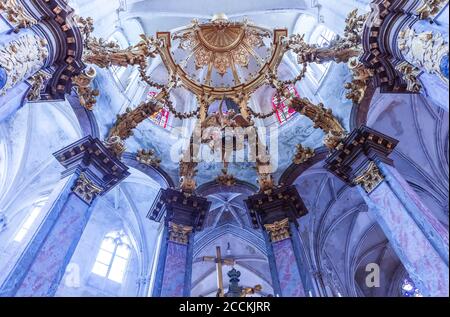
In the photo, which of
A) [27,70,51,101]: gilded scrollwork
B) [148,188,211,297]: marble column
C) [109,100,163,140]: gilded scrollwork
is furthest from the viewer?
[109,100,163,140]: gilded scrollwork

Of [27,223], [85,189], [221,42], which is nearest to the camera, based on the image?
[85,189]

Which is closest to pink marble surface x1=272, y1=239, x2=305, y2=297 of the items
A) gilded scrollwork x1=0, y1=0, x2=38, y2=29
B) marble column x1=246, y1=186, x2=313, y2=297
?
marble column x1=246, y1=186, x2=313, y2=297

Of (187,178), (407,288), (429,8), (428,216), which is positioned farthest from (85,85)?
(407,288)

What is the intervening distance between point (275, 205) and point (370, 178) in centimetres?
298

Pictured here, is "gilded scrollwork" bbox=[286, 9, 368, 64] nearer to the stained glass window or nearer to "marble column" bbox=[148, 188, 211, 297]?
"marble column" bbox=[148, 188, 211, 297]

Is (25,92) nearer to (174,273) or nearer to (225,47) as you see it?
(174,273)

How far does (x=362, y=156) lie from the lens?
9.06 meters

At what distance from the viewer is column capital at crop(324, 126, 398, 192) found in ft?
28.2

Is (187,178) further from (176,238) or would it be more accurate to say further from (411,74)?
(411,74)


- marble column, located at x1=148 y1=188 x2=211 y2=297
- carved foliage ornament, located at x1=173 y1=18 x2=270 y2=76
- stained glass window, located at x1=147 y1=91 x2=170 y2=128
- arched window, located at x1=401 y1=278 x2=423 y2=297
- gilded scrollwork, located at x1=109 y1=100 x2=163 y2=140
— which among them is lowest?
marble column, located at x1=148 y1=188 x2=211 y2=297

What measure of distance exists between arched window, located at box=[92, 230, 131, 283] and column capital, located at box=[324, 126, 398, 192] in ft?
29.9

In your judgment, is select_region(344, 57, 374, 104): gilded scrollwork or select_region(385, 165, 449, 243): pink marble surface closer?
select_region(385, 165, 449, 243): pink marble surface

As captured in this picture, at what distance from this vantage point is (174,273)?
8953mm
